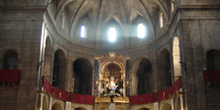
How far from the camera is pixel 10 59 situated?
26.1m

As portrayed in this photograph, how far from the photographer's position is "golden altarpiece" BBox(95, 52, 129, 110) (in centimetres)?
3122

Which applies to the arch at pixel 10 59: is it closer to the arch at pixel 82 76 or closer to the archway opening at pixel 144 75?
the arch at pixel 82 76

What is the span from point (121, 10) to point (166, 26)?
6.99m

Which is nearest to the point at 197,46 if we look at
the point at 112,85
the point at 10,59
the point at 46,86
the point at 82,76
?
the point at 112,85

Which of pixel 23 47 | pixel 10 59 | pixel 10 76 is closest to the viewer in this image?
pixel 10 76

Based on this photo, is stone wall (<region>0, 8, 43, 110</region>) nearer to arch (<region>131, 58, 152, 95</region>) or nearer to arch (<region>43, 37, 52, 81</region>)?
arch (<region>43, 37, 52, 81</region>)

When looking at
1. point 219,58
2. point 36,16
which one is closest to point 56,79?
point 36,16

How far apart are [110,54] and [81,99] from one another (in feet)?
20.8

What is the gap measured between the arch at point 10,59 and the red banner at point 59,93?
423 cm

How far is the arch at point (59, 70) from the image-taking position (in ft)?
103

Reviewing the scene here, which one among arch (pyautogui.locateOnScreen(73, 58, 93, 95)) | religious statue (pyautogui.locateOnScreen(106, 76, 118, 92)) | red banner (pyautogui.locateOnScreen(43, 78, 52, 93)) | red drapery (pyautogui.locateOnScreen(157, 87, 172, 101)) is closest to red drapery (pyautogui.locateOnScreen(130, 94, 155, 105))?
red drapery (pyautogui.locateOnScreen(157, 87, 172, 101))

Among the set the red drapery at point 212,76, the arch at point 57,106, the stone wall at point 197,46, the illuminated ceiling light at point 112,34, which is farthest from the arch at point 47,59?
the red drapery at point 212,76

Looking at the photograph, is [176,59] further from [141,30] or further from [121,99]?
[141,30]

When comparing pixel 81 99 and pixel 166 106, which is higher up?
pixel 81 99
